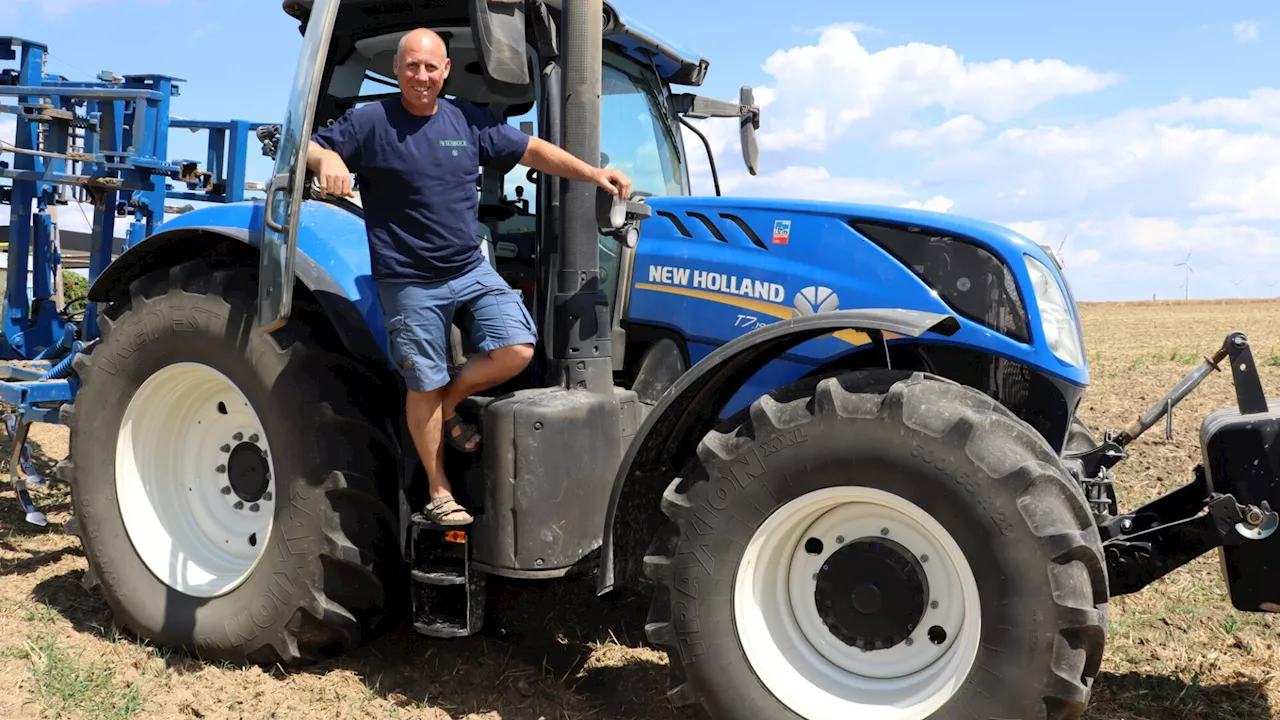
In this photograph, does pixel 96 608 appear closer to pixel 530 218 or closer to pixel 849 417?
pixel 530 218

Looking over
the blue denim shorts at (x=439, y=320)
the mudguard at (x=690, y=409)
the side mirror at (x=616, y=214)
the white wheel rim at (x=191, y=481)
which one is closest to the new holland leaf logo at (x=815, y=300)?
the mudguard at (x=690, y=409)

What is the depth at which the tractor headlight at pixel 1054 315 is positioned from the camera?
131 inches

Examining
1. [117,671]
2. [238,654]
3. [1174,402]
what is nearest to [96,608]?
[117,671]

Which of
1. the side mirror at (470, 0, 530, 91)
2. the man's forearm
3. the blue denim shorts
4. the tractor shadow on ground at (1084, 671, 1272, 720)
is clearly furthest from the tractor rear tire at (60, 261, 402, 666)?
the tractor shadow on ground at (1084, 671, 1272, 720)

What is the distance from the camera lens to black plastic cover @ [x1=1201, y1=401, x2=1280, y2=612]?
3059 millimetres

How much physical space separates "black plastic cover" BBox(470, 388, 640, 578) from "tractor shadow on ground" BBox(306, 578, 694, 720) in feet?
1.52

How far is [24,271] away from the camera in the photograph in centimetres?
684

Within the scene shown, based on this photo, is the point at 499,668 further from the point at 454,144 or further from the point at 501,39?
the point at 501,39

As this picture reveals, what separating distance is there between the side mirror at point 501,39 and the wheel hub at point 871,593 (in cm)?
175

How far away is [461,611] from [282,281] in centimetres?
126

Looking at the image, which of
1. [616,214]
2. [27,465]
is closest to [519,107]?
[616,214]

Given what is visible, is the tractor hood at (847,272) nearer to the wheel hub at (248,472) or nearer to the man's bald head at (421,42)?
the man's bald head at (421,42)

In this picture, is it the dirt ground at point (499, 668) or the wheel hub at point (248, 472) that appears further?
the wheel hub at point (248, 472)

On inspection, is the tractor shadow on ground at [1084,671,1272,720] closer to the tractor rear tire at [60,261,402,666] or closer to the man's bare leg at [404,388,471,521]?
the man's bare leg at [404,388,471,521]
